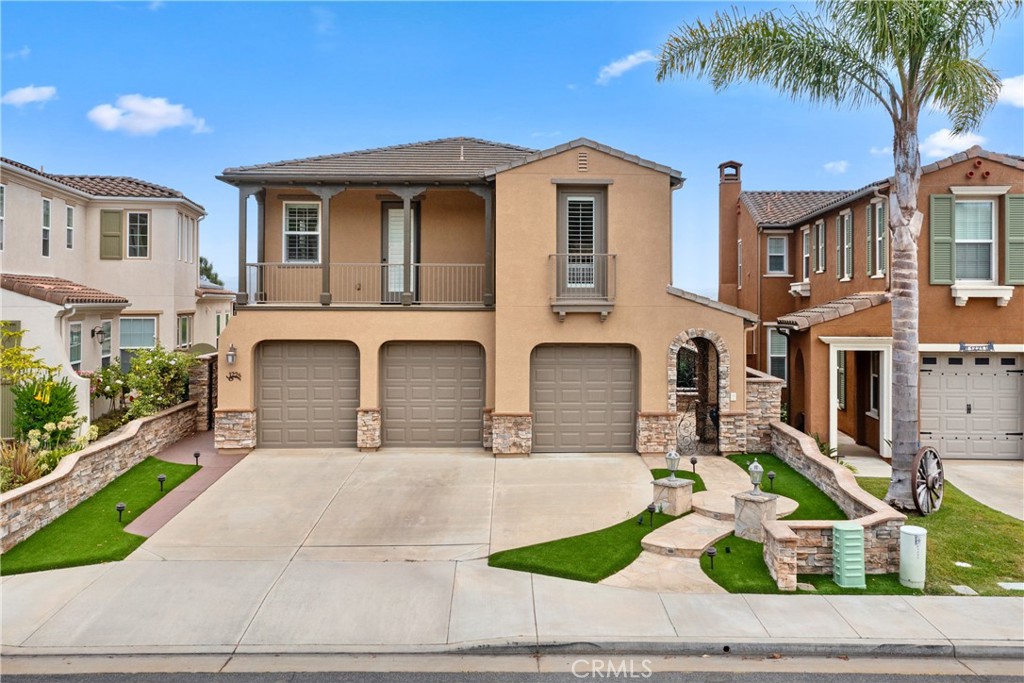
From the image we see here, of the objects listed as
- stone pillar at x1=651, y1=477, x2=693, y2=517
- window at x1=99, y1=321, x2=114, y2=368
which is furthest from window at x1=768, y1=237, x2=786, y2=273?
window at x1=99, y1=321, x2=114, y2=368

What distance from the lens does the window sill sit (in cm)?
1427

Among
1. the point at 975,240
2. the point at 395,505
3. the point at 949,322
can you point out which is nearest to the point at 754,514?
the point at 395,505

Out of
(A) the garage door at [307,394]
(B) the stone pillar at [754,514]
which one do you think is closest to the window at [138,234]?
(A) the garage door at [307,394]

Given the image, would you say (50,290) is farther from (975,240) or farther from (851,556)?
(975,240)

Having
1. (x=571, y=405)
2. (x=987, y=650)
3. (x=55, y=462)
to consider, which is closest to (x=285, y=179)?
(x=55, y=462)

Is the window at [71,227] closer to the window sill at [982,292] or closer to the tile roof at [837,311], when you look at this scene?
the tile roof at [837,311]

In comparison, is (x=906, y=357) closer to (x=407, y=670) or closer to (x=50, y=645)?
(x=407, y=670)

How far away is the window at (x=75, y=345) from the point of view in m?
16.7

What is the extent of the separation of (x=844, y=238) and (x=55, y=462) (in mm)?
17953

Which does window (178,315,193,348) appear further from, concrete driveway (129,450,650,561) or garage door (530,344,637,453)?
garage door (530,344,637,453)

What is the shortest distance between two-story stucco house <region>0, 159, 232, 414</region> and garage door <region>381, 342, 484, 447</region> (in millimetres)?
6915

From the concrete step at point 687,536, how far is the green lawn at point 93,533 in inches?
292

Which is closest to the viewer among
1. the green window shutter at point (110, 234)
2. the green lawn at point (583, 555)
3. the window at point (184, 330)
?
the green lawn at point (583, 555)

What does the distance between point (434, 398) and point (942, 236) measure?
1148 centimetres
